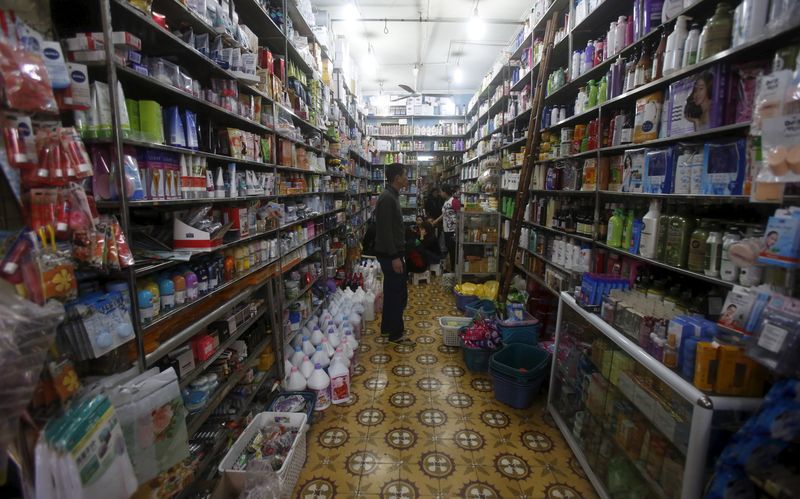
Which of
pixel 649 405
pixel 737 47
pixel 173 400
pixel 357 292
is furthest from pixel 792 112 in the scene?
pixel 357 292

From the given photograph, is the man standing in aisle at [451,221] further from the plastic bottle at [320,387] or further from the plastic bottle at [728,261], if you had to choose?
the plastic bottle at [728,261]

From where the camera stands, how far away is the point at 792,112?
130cm

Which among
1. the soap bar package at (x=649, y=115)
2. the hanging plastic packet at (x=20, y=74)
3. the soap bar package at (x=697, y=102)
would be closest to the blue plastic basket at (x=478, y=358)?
the soap bar package at (x=649, y=115)

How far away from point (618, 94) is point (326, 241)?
3.76 m

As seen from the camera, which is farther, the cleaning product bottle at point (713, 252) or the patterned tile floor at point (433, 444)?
the patterned tile floor at point (433, 444)

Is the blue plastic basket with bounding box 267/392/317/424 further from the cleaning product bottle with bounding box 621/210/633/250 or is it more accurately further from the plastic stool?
the plastic stool

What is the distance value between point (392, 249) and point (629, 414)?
2.56 metres

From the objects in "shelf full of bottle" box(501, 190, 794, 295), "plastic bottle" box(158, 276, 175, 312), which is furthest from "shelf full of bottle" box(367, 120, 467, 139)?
"plastic bottle" box(158, 276, 175, 312)

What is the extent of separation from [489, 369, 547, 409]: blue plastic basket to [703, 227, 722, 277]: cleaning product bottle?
1564mm

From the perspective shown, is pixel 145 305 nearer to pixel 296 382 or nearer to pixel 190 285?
pixel 190 285

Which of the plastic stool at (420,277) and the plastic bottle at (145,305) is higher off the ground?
the plastic bottle at (145,305)

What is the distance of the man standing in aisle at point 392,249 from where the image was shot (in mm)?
3973

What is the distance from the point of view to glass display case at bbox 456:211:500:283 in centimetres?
567

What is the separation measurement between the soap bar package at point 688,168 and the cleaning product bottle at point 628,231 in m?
0.47
